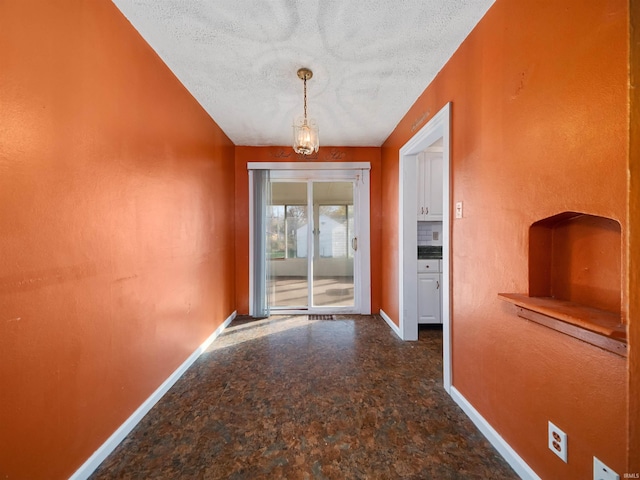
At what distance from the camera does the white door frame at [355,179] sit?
12.1 ft

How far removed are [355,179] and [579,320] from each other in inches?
122

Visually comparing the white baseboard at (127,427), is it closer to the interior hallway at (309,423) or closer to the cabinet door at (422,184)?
the interior hallway at (309,423)

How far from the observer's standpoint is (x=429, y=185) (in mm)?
3188

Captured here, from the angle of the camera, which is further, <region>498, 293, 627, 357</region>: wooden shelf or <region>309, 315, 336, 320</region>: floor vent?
<region>309, 315, 336, 320</region>: floor vent

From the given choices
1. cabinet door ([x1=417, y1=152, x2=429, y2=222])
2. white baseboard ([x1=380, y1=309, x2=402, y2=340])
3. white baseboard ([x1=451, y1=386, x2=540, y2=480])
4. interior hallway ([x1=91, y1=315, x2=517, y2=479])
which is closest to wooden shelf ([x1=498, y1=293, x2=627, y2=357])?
white baseboard ([x1=451, y1=386, x2=540, y2=480])

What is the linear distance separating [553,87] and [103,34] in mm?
2186

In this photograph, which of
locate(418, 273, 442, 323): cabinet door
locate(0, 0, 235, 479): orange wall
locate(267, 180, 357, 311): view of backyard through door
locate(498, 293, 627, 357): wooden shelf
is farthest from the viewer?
locate(267, 180, 357, 311): view of backyard through door

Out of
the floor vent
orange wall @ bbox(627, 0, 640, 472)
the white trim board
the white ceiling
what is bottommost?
the floor vent

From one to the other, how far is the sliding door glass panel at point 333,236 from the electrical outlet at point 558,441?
2852mm

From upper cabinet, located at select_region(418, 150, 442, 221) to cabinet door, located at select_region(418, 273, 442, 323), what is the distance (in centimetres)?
73

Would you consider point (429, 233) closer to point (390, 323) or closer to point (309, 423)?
point (390, 323)

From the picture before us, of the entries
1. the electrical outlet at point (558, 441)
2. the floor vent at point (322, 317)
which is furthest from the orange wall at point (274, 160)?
the electrical outlet at point (558, 441)

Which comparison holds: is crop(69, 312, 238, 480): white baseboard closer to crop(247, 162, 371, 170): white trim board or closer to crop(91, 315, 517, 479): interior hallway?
crop(91, 315, 517, 479): interior hallway

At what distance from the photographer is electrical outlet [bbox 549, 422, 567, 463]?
104cm
